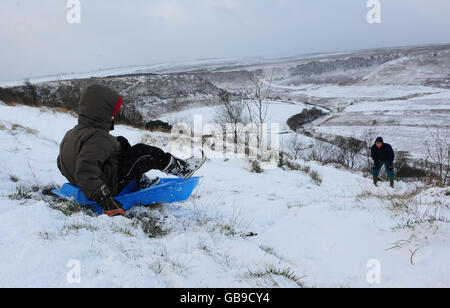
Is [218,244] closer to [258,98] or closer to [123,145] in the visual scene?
[123,145]

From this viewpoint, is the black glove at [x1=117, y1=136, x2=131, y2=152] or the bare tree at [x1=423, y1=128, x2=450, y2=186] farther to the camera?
the bare tree at [x1=423, y1=128, x2=450, y2=186]

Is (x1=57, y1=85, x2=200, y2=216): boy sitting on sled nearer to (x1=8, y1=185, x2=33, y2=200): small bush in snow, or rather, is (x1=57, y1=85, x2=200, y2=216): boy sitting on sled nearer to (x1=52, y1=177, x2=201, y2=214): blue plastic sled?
(x1=52, y1=177, x2=201, y2=214): blue plastic sled

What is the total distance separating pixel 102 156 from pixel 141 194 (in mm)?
696

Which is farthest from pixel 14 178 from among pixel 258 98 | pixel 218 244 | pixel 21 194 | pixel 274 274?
pixel 258 98

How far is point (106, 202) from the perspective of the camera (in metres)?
2.76

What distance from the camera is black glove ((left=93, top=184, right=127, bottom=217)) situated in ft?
8.89

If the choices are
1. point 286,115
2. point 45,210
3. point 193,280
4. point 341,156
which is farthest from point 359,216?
point 286,115

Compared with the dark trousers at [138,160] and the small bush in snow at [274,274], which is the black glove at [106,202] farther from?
the small bush in snow at [274,274]

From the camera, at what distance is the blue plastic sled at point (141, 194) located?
310cm

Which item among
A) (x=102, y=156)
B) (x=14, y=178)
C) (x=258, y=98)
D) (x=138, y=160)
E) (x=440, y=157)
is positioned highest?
(x=258, y=98)

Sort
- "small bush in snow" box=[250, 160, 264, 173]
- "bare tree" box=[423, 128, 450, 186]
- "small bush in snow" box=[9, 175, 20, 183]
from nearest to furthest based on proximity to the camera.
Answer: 1. "small bush in snow" box=[9, 175, 20, 183]
2. "small bush in snow" box=[250, 160, 264, 173]
3. "bare tree" box=[423, 128, 450, 186]

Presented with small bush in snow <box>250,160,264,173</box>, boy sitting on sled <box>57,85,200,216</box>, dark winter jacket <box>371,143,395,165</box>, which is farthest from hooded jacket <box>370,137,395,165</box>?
boy sitting on sled <box>57,85,200,216</box>

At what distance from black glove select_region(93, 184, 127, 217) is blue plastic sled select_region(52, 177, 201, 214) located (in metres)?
0.29
